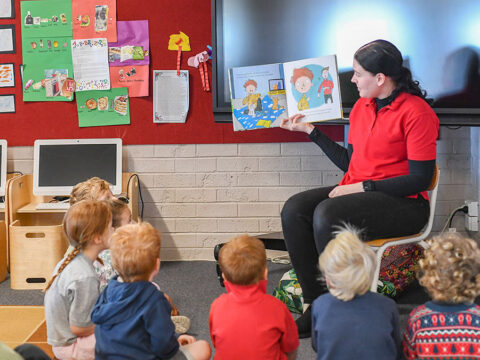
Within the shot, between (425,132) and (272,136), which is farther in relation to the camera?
(272,136)

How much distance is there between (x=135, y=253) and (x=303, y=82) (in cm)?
139

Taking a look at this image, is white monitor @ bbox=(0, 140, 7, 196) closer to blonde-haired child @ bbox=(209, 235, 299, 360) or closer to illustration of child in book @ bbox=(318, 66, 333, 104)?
illustration of child in book @ bbox=(318, 66, 333, 104)

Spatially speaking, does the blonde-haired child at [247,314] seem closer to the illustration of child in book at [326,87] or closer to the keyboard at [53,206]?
the illustration of child in book at [326,87]

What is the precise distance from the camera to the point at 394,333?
1.67 metres

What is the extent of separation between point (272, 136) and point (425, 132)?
131 centimetres

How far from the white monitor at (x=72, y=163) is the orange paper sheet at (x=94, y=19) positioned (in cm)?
64

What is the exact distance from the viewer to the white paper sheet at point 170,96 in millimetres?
3480

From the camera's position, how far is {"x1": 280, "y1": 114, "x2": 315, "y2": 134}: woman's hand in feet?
8.94

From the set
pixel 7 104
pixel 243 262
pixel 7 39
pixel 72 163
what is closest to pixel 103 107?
pixel 72 163

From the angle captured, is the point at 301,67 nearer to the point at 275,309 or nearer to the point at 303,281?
the point at 303,281

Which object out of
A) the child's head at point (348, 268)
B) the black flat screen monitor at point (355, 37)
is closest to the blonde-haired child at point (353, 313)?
the child's head at point (348, 268)

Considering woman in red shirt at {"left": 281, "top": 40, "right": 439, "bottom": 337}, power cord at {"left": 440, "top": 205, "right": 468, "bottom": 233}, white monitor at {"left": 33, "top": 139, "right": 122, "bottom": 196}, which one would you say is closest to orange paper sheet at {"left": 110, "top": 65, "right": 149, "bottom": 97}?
white monitor at {"left": 33, "top": 139, "right": 122, "bottom": 196}

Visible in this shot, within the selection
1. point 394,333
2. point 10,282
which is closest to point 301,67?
point 394,333

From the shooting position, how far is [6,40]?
11.5 feet
